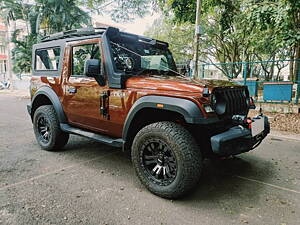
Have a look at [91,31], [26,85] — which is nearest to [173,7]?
[91,31]

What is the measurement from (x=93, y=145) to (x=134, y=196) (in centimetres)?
208

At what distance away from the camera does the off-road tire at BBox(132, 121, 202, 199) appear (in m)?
2.24

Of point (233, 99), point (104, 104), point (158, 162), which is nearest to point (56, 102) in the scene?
point (104, 104)

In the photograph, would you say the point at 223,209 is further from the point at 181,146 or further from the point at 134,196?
the point at 134,196

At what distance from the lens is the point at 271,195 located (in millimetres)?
2531

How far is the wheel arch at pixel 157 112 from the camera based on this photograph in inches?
87.4

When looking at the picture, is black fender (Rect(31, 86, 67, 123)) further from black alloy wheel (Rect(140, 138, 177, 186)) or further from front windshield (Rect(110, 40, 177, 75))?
black alloy wheel (Rect(140, 138, 177, 186))

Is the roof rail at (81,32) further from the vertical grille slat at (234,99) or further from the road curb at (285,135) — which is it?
the road curb at (285,135)

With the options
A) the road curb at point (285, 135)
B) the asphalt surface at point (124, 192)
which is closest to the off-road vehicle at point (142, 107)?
the asphalt surface at point (124, 192)

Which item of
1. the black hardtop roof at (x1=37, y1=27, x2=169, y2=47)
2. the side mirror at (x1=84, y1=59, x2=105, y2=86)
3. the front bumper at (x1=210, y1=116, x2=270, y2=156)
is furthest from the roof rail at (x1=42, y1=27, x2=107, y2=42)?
the front bumper at (x1=210, y1=116, x2=270, y2=156)

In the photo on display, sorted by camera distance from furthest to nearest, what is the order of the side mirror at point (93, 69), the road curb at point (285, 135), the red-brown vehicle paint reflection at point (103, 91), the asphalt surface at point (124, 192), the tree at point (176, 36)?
the tree at point (176, 36) < the road curb at point (285, 135) < the side mirror at point (93, 69) < the red-brown vehicle paint reflection at point (103, 91) < the asphalt surface at point (124, 192)

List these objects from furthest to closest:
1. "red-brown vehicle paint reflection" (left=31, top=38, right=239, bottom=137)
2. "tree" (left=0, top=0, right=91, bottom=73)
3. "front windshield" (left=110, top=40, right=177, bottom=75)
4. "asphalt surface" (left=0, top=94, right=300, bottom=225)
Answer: "tree" (left=0, top=0, right=91, bottom=73) < "front windshield" (left=110, top=40, right=177, bottom=75) < "red-brown vehicle paint reflection" (left=31, top=38, right=239, bottom=137) < "asphalt surface" (left=0, top=94, right=300, bottom=225)

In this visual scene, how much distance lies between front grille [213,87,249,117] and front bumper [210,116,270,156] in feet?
0.79

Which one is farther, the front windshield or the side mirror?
the front windshield
